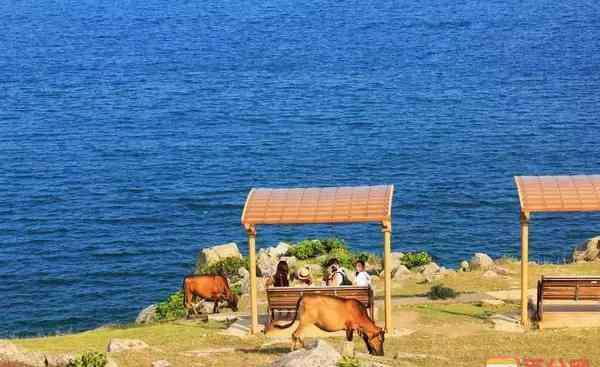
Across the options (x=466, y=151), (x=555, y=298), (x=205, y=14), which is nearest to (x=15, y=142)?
(x=466, y=151)

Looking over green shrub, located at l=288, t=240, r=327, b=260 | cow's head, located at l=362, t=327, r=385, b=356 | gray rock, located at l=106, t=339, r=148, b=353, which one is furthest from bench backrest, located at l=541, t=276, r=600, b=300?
green shrub, located at l=288, t=240, r=327, b=260

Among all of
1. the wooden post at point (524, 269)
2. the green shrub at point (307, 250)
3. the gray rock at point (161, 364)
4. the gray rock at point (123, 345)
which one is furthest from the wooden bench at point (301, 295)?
the green shrub at point (307, 250)

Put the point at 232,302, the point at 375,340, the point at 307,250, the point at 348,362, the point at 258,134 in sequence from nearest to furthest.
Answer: the point at 348,362, the point at 375,340, the point at 232,302, the point at 307,250, the point at 258,134

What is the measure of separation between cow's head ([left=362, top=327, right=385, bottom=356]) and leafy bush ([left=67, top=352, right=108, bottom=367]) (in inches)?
225

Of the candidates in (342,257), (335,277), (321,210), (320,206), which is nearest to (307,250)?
(342,257)

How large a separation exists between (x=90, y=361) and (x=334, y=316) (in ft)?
17.6

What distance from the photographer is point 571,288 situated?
2855 centimetres

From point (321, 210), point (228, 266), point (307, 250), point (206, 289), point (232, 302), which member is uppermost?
point (321, 210)

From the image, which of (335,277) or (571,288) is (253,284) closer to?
(335,277)

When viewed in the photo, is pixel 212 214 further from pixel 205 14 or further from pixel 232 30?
pixel 205 14

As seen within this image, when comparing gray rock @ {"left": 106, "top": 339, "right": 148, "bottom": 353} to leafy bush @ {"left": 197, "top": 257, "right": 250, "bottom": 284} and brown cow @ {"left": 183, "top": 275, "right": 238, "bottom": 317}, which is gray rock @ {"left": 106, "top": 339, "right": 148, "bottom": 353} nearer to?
brown cow @ {"left": 183, "top": 275, "right": 238, "bottom": 317}

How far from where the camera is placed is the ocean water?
55312 mm

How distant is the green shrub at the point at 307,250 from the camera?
44062mm

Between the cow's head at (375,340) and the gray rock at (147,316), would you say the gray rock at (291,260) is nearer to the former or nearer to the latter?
the gray rock at (147,316)
